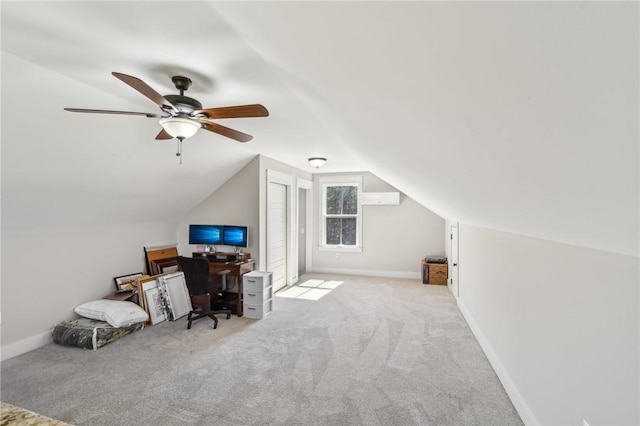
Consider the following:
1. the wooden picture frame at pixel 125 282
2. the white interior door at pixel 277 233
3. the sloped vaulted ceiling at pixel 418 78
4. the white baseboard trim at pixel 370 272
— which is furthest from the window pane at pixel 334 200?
the sloped vaulted ceiling at pixel 418 78

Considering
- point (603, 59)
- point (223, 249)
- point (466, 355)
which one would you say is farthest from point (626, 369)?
point (223, 249)

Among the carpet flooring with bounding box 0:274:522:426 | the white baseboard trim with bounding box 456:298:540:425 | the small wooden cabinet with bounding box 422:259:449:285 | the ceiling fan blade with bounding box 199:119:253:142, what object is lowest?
the carpet flooring with bounding box 0:274:522:426

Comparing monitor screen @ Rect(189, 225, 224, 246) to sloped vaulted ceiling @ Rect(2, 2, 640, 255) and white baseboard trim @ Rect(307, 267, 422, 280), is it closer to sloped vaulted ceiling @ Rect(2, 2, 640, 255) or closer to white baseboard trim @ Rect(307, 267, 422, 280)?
sloped vaulted ceiling @ Rect(2, 2, 640, 255)

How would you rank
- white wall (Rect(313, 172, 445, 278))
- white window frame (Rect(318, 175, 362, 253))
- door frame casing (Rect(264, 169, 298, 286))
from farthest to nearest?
white window frame (Rect(318, 175, 362, 253)) → white wall (Rect(313, 172, 445, 278)) → door frame casing (Rect(264, 169, 298, 286))

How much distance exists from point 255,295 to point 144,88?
305 cm

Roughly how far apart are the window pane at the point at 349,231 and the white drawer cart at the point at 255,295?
9.97 ft

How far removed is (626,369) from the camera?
1.16 m

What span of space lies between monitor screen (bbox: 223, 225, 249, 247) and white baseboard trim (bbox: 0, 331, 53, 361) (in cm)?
225

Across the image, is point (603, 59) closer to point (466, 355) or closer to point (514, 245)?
point (514, 245)

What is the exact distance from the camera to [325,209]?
23.1ft

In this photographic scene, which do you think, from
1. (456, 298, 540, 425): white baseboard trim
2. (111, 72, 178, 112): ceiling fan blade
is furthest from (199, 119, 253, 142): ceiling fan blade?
A: (456, 298, 540, 425): white baseboard trim

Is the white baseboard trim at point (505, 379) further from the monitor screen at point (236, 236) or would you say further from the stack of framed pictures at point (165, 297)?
the stack of framed pictures at point (165, 297)

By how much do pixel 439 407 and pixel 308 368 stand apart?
1.15 meters

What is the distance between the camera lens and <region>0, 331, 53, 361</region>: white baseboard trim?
3.02m
